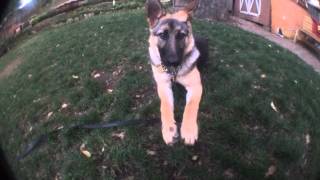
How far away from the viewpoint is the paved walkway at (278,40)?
10.5 ft

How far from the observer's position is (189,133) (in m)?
2.97

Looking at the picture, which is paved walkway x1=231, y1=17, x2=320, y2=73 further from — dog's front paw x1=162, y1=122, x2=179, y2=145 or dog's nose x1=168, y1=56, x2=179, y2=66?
dog's front paw x1=162, y1=122, x2=179, y2=145

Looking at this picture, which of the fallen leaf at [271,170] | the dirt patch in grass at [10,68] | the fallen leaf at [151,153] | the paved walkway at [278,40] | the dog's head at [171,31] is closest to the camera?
the dog's head at [171,31]

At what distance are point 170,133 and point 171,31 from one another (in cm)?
50

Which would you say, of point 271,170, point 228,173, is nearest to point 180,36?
point 228,173

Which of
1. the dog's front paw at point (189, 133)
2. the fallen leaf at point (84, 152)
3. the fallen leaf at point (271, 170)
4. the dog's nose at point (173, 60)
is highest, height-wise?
the dog's nose at point (173, 60)

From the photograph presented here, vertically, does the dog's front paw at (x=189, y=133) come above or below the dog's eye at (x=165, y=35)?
below

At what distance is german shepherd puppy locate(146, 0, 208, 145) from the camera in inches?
111

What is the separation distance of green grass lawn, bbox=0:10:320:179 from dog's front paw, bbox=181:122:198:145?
0.10 ft

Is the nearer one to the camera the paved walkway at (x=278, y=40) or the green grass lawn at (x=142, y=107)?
the green grass lawn at (x=142, y=107)

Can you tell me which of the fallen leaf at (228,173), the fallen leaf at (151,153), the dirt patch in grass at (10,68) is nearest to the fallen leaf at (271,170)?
the fallen leaf at (228,173)

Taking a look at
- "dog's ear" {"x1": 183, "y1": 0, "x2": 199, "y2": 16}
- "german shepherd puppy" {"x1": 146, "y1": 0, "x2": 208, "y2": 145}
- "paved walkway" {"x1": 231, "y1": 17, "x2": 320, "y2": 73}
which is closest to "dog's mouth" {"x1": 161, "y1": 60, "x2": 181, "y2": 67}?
"german shepherd puppy" {"x1": 146, "y1": 0, "x2": 208, "y2": 145}

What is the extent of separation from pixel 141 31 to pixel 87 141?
63 cm

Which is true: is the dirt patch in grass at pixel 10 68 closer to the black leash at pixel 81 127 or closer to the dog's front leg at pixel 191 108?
the black leash at pixel 81 127
